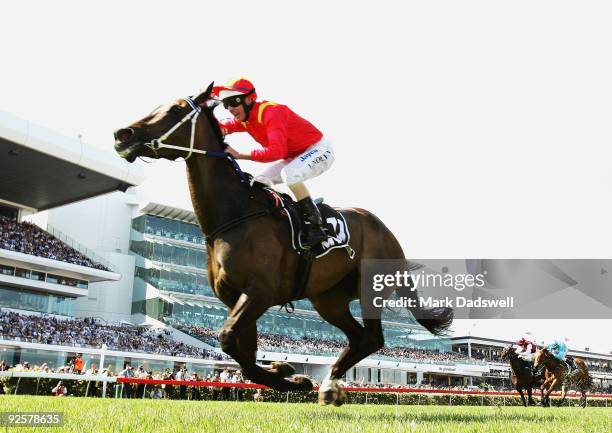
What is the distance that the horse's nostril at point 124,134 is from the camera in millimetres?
5012

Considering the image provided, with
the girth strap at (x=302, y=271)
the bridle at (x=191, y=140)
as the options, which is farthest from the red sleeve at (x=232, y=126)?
the girth strap at (x=302, y=271)

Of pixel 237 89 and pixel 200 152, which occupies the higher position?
pixel 237 89

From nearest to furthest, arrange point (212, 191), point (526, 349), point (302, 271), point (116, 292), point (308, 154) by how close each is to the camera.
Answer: point (212, 191), point (302, 271), point (308, 154), point (526, 349), point (116, 292)

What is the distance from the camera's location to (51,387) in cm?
1677

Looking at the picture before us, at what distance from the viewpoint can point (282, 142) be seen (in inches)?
209

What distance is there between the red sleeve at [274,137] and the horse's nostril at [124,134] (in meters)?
1.03

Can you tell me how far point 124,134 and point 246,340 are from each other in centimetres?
197

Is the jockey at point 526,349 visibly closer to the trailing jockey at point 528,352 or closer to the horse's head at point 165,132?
the trailing jockey at point 528,352

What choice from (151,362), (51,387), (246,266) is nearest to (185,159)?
(246,266)

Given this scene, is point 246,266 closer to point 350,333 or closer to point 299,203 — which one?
point 299,203

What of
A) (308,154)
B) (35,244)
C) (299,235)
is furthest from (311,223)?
(35,244)

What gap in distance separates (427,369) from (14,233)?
39.9 meters

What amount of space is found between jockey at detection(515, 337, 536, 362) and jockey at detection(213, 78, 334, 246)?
1329 cm

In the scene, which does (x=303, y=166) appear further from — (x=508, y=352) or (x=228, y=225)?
(x=508, y=352)
